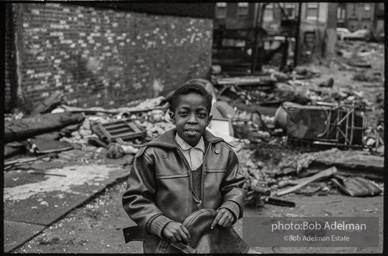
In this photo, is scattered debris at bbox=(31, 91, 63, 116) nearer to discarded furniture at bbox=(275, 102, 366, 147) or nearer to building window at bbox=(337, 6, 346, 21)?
discarded furniture at bbox=(275, 102, 366, 147)

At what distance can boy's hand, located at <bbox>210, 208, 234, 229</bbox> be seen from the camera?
2652 mm

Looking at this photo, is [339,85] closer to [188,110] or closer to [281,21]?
[281,21]

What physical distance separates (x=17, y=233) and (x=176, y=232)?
127 inches

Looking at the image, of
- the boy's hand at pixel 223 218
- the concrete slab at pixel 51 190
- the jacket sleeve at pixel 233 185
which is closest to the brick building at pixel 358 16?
the concrete slab at pixel 51 190

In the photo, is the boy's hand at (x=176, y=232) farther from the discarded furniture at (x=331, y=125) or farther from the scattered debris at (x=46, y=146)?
the discarded furniture at (x=331, y=125)

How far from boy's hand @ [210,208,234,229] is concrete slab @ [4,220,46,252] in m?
2.95

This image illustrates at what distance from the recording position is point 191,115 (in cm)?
271

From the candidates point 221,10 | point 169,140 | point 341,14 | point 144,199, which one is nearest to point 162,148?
point 169,140

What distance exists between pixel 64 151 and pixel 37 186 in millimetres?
1917

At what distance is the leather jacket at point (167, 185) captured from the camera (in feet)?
8.83

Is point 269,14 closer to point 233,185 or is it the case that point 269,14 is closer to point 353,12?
point 353,12

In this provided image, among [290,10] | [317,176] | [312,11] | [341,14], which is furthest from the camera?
[341,14]

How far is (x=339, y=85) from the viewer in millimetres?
20688

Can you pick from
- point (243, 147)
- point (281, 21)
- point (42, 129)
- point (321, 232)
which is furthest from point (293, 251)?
point (281, 21)
